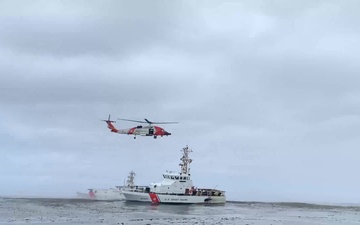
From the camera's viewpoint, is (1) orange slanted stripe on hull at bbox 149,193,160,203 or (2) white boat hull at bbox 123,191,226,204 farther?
(2) white boat hull at bbox 123,191,226,204

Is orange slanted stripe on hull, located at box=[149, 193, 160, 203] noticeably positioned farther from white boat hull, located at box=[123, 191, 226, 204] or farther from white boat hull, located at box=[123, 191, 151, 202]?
white boat hull, located at box=[123, 191, 151, 202]

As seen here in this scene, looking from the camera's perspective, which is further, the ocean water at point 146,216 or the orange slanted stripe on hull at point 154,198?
the orange slanted stripe on hull at point 154,198

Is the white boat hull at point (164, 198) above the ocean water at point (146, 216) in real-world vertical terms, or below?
above

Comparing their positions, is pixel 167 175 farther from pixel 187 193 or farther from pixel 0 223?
pixel 0 223

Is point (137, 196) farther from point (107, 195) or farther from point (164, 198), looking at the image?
point (107, 195)

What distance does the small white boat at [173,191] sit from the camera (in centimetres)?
12519

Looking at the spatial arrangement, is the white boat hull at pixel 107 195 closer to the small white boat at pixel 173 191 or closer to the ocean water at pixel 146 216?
the small white boat at pixel 173 191

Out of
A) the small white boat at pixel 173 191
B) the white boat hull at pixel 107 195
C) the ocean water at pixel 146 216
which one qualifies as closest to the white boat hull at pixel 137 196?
the small white boat at pixel 173 191

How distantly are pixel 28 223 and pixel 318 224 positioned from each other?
4347 centimetres

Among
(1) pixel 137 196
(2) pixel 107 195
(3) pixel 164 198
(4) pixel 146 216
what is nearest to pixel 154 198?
(3) pixel 164 198

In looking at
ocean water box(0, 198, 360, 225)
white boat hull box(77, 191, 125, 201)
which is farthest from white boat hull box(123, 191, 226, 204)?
white boat hull box(77, 191, 125, 201)

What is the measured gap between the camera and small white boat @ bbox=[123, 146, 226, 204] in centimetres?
12519

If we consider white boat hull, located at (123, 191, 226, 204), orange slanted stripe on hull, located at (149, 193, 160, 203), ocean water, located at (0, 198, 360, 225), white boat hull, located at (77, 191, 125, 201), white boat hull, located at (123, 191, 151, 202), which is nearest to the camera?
ocean water, located at (0, 198, 360, 225)

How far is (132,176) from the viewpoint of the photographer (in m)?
139
